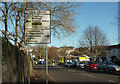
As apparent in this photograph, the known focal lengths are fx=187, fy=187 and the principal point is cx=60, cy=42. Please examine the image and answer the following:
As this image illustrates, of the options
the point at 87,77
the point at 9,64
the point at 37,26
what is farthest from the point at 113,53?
the point at 9,64

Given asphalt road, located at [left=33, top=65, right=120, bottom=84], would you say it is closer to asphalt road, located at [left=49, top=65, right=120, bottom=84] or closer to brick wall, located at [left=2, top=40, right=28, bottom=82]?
asphalt road, located at [left=49, top=65, right=120, bottom=84]

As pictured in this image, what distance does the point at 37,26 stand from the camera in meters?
6.27

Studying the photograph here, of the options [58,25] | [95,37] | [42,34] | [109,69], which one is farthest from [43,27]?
[95,37]

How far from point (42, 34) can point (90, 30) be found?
43064 mm

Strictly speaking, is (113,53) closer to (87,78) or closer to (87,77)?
(87,77)

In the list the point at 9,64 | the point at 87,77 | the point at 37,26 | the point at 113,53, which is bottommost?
the point at 87,77

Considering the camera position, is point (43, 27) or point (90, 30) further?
point (90, 30)

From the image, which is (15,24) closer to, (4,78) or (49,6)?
(49,6)

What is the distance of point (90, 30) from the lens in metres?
48.5

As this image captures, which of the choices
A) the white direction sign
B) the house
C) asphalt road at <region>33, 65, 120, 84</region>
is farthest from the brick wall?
the house

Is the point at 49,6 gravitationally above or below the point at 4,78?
above

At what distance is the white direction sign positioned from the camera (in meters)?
6.23

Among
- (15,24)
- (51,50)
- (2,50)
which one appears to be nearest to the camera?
(2,50)

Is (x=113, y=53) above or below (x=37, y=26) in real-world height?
below
